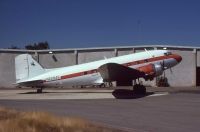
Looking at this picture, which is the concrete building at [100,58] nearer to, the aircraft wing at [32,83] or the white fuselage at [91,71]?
the white fuselage at [91,71]

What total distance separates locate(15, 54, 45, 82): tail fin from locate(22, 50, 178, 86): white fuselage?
36.0 inches

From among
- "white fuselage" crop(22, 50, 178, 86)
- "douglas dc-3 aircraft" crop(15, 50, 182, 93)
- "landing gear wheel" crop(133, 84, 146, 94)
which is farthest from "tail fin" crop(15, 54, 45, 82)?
"landing gear wheel" crop(133, 84, 146, 94)

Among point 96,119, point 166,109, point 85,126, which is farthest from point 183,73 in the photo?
point 85,126

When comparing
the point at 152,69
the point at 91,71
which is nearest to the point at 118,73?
the point at 152,69

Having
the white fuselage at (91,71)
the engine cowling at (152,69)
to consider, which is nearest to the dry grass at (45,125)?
the engine cowling at (152,69)

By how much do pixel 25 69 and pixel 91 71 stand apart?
653 cm

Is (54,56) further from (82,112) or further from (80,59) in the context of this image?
(82,112)

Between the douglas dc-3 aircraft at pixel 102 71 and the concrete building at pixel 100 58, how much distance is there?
59.0ft

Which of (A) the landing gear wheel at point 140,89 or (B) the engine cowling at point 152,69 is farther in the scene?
(A) the landing gear wheel at point 140,89

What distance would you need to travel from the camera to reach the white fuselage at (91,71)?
112 ft

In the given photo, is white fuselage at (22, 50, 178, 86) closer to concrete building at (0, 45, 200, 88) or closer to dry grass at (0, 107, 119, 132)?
concrete building at (0, 45, 200, 88)

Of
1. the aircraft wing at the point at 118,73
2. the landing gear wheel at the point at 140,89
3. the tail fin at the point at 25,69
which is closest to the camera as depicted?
the aircraft wing at the point at 118,73

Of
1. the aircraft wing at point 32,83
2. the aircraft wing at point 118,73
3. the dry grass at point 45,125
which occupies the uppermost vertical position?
the aircraft wing at point 118,73

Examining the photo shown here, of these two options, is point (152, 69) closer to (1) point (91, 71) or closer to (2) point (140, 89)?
(2) point (140, 89)
